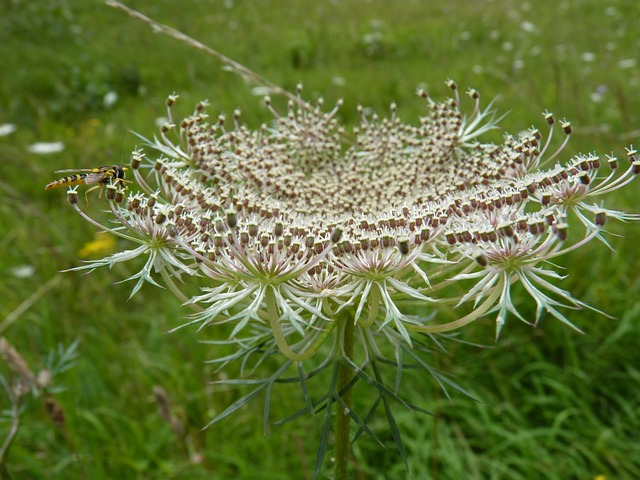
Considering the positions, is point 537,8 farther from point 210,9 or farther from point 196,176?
point 196,176

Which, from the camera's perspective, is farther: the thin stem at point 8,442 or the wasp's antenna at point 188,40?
the wasp's antenna at point 188,40

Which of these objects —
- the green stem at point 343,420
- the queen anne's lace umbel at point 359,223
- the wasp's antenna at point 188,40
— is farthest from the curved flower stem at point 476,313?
the wasp's antenna at point 188,40

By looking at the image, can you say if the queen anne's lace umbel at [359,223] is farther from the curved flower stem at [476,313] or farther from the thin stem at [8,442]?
the thin stem at [8,442]

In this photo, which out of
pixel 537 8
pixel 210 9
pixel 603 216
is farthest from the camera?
pixel 210 9

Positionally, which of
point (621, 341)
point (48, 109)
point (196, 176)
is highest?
point (196, 176)

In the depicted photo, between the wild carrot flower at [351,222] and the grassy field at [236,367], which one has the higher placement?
the wild carrot flower at [351,222]

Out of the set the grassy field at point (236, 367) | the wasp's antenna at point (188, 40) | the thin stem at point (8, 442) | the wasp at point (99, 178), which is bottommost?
the grassy field at point (236, 367)

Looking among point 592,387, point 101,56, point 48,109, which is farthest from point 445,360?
point 101,56
